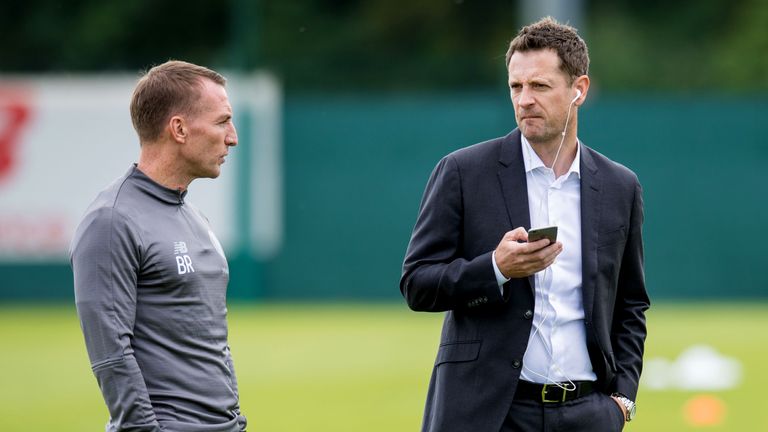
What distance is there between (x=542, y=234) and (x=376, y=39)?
2414 cm

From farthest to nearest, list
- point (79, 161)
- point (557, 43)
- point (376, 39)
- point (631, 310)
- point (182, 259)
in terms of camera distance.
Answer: point (376, 39) < point (79, 161) < point (631, 310) < point (557, 43) < point (182, 259)

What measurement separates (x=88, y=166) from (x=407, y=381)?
9532 mm

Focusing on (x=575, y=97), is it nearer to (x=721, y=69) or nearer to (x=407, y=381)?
(x=407, y=381)

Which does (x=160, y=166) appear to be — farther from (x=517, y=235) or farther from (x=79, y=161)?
(x=79, y=161)

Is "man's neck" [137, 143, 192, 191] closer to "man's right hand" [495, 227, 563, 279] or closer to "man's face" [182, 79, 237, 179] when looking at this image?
"man's face" [182, 79, 237, 179]

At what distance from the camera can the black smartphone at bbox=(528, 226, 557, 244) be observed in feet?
14.5

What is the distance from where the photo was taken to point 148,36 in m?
29.2

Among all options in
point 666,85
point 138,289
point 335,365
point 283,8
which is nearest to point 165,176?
point 138,289

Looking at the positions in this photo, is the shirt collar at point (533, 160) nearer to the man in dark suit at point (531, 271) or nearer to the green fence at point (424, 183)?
the man in dark suit at point (531, 271)

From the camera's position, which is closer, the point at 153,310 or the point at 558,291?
the point at 153,310

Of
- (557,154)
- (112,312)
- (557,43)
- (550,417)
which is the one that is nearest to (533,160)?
(557,154)

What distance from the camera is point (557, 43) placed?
4.92 meters

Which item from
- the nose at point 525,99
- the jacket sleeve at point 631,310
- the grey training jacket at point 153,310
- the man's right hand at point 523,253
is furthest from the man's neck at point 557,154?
the grey training jacket at point 153,310

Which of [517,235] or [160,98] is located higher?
[160,98]
